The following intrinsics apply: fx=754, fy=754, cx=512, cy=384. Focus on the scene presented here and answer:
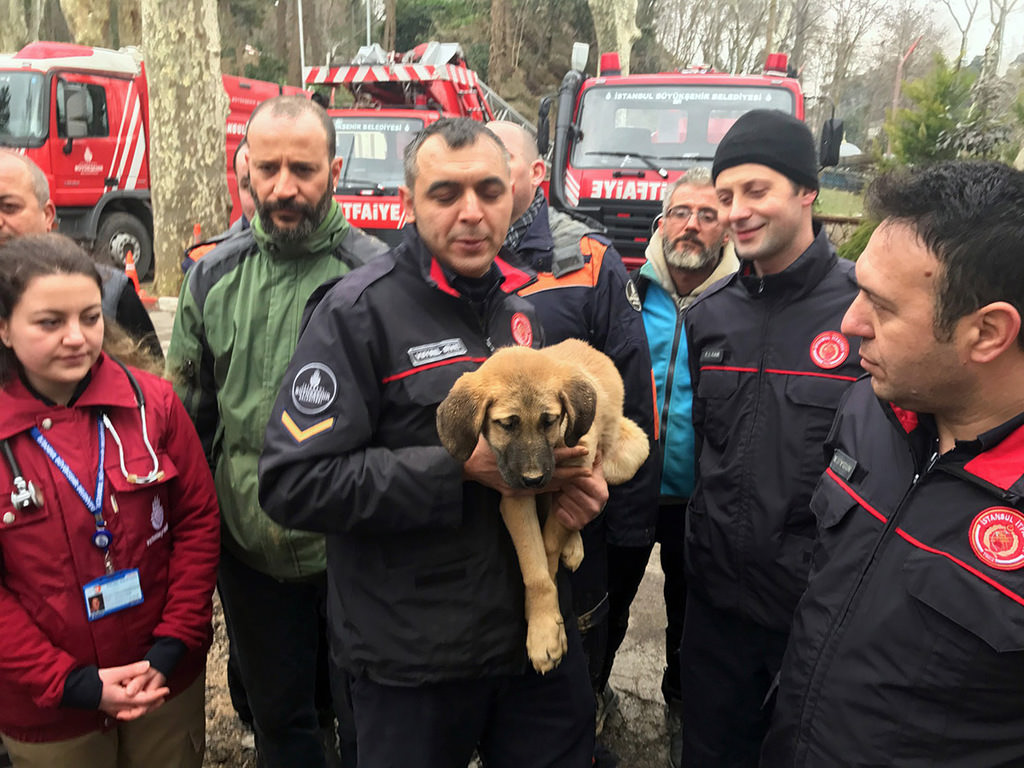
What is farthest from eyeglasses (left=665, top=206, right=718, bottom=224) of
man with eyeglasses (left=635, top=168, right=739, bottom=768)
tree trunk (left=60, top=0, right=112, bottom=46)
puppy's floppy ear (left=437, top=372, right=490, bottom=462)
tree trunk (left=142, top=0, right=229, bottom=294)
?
tree trunk (left=60, top=0, right=112, bottom=46)

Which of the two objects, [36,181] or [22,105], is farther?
[22,105]

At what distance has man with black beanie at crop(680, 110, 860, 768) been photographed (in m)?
2.74

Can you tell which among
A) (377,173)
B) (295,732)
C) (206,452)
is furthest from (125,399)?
(377,173)

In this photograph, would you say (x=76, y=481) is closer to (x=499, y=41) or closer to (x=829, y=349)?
(x=829, y=349)

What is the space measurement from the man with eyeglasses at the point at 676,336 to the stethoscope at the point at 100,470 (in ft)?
7.27

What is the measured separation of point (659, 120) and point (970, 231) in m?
9.37

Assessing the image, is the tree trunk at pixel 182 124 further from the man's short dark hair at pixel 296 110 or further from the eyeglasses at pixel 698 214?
the eyeglasses at pixel 698 214

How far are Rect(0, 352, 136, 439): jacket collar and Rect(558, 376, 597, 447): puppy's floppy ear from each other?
152 cm

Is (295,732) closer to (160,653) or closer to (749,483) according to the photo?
(160,653)

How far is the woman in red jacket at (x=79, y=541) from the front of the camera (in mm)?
2391

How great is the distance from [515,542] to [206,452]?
1646 mm

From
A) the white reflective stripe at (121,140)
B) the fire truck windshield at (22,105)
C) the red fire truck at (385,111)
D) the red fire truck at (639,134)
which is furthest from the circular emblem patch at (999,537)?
the white reflective stripe at (121,140)

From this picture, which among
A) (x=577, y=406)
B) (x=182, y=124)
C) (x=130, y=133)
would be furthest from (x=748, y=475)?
(x=130, y=133)

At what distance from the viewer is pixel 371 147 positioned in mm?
12539
